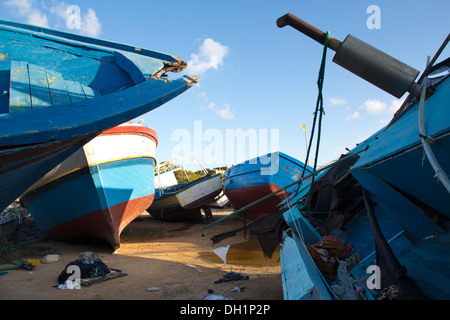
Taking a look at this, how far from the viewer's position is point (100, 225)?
6.75 m

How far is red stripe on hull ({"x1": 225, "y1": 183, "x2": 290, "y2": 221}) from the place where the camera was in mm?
10336

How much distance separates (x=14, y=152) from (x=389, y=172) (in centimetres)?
370

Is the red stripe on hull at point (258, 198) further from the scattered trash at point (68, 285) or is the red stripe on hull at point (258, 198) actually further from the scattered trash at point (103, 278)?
the scattered trash at point (68, 285)

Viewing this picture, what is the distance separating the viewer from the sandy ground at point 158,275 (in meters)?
3.71

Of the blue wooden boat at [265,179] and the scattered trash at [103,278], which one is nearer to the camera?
the scattered trash at [103,278]

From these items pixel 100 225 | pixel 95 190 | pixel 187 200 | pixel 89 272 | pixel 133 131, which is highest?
pixel 133 131

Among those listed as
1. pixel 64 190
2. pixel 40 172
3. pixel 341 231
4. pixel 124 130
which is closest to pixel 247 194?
pixel 124 130

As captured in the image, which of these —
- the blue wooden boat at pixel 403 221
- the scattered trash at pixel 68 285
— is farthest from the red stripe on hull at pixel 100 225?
the blue wooden boat at pixel 403 221

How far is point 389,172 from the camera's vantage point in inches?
86.2

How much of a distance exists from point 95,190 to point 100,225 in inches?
37.6

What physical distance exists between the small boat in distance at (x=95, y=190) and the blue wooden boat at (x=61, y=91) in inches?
85.1

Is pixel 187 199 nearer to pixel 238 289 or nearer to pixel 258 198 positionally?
pixel 258 198

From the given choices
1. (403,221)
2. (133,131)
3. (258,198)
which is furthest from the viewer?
(258,198)

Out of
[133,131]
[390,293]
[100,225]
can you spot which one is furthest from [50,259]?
[390,293]
